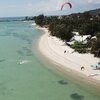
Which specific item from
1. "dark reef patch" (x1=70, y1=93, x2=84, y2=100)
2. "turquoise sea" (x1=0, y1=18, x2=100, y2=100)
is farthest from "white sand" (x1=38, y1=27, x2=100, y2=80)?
"dark reef patch" (x1=70, y1=93, x2=84, y2=100)

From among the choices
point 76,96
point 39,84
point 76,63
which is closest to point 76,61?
point 76,63

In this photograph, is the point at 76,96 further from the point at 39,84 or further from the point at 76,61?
the point at 76,61

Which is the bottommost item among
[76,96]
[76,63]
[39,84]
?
[39,84]

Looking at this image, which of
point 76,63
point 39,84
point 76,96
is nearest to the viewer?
point 76,96

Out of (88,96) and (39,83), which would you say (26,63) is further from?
(88,96)

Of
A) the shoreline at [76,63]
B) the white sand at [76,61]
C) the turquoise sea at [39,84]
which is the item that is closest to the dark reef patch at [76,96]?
the turquoise sea at [39,84]

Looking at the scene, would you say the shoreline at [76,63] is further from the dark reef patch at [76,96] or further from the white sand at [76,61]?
the dark reef patch at [76,96]

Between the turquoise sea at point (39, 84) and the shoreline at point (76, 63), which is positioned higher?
the shoreline at point (76, 63)

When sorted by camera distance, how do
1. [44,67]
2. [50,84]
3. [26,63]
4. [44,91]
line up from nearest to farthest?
[44,91] < [50,84] < [44,67] < [26,63]

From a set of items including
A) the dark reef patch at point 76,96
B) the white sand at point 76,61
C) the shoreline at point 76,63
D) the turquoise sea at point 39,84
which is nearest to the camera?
the dark reef patch at point 76,96

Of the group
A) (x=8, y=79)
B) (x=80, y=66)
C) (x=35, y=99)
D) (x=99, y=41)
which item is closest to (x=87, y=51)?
(x=99, y=41)

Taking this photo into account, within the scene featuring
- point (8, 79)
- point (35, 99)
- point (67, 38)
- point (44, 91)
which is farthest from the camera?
point (67, 38)
